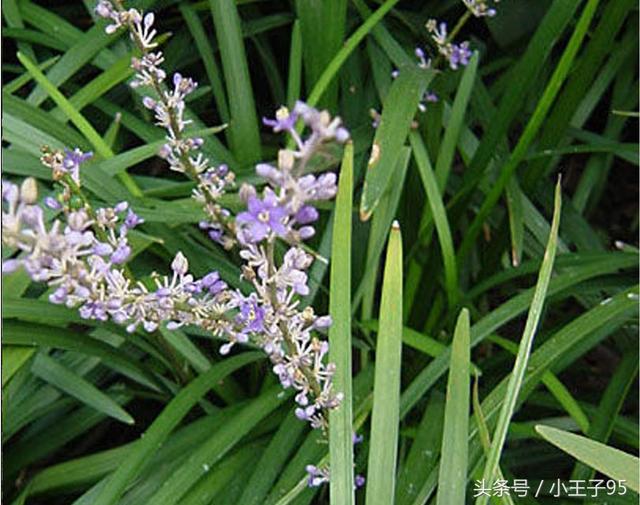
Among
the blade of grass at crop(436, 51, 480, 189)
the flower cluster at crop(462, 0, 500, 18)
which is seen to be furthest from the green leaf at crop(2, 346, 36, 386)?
the flower cluster at crop(462, 0, 500, 18)

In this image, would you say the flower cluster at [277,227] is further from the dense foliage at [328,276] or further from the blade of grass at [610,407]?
the blade of grass at [610,407]

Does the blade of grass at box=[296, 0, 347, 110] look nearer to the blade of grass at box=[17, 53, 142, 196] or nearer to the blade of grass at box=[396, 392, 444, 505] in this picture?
the blade of grass at box=[17, 53, 142, 196]

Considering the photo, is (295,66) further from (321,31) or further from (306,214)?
(306,214)

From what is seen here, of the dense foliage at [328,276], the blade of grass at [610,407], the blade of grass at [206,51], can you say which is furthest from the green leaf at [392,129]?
the blade of grass at [610,407]

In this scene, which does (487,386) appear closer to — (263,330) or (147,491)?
(147,491)

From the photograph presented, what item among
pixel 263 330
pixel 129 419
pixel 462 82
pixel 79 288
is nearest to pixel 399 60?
pixel 462 82

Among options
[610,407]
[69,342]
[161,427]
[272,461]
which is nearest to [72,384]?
[69,342]
